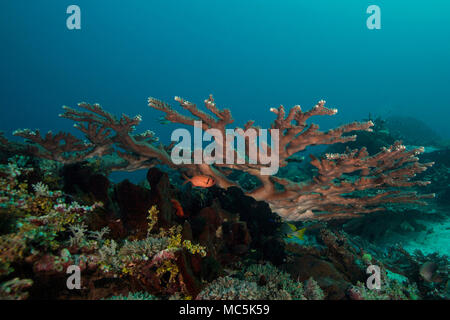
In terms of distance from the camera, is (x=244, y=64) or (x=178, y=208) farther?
(x=244, y=64)

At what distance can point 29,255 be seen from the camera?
203 cm

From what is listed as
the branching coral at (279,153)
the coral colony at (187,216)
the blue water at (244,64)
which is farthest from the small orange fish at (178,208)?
the blue water at (244,64)

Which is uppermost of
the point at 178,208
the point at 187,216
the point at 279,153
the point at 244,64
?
the point at 244,64

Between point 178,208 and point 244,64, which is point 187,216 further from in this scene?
point 244,64

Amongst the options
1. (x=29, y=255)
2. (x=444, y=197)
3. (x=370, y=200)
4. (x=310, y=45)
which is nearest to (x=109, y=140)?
(x=29, y=255)

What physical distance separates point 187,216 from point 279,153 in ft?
6.88

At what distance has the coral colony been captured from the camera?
2295mm

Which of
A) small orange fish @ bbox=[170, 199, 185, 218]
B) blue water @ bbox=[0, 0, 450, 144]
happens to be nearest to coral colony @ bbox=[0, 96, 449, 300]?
small orange fish @ bbox=[170, 199, 185, 218]

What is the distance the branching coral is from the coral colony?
0.9 inches

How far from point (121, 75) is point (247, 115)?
257ft

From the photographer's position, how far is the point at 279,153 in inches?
151

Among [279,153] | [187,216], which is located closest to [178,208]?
[187,216]

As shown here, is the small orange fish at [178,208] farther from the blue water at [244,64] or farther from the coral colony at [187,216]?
the blue water at [244,64]

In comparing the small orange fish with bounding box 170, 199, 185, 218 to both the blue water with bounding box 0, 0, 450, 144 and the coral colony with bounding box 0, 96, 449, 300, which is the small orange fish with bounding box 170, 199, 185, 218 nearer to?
the coral colony with bounding box 0, 96, 449, 300
